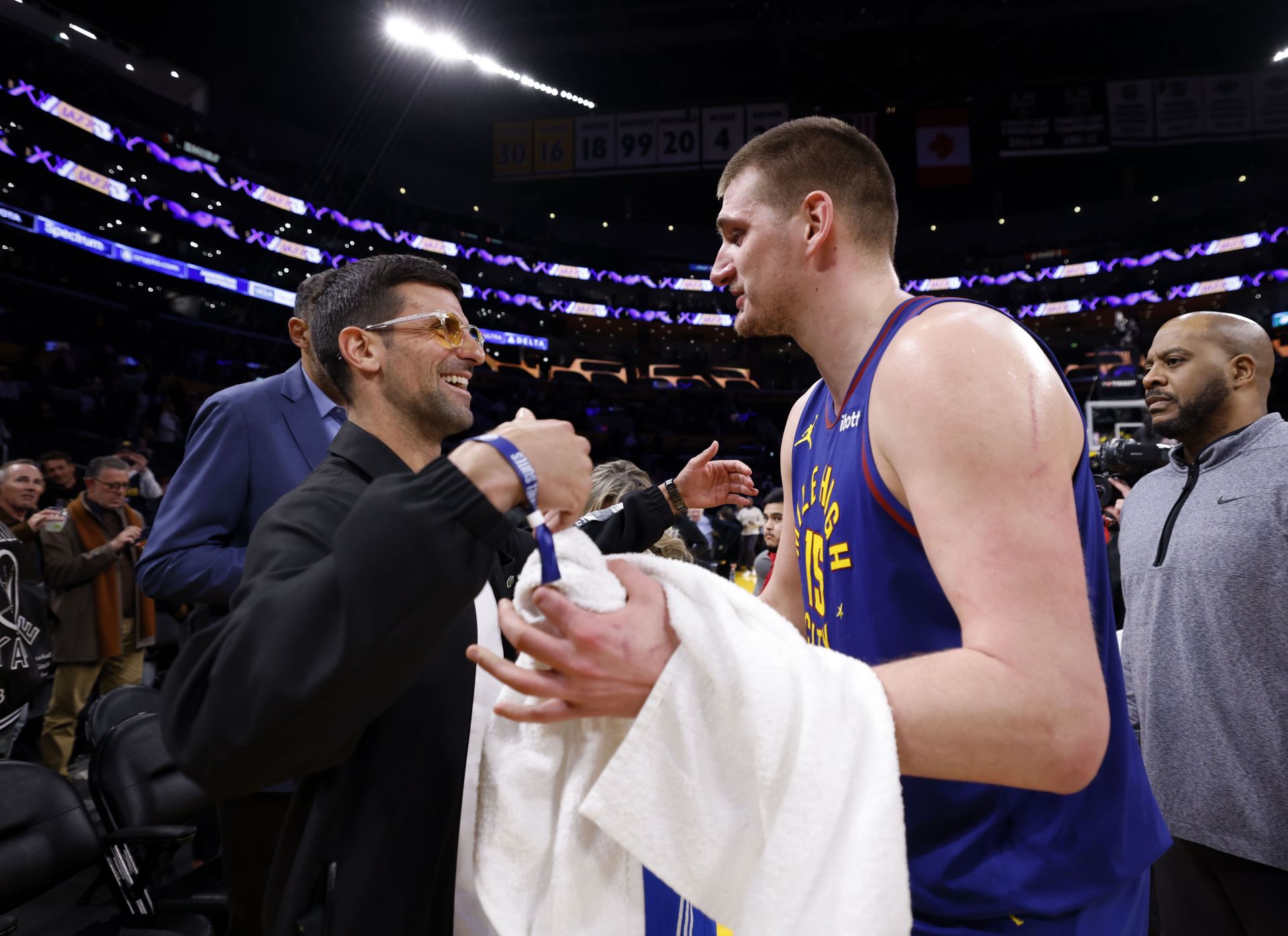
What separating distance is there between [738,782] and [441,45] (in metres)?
21.1

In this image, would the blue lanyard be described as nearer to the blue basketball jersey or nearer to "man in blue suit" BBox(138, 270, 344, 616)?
the blue basketball jersey

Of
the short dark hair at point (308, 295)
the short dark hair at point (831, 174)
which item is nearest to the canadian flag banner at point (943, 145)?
the short dark hair at point (308, 295)

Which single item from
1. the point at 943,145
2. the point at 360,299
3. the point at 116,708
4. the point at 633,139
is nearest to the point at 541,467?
Answer: the point at 360,299

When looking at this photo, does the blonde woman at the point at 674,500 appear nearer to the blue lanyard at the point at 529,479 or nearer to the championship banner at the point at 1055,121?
the blue lanyard at the point at 529,479

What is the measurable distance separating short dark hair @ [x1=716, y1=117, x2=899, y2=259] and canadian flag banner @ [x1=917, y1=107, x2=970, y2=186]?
19.6m

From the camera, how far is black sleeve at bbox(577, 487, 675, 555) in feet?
8.58

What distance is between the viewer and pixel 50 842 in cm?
248

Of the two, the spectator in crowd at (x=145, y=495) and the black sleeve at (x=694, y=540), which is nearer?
the black sleeve at (x=694, y=540)

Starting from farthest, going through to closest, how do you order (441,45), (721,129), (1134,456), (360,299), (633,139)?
(633,139) → (721,129) → (441,45) → (1134,456) → (360,299)

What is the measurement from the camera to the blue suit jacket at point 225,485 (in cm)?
248

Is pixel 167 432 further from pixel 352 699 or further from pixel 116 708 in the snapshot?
pixel 352 699

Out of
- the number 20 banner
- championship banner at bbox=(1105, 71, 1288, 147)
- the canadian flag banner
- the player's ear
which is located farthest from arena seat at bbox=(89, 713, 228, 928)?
championship banner at bbox=(1105, 71, 1288, 147)

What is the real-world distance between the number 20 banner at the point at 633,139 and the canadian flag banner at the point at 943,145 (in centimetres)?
349

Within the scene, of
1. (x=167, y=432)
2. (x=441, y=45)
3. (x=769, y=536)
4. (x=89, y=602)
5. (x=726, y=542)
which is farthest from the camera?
(x=441, y=45)
